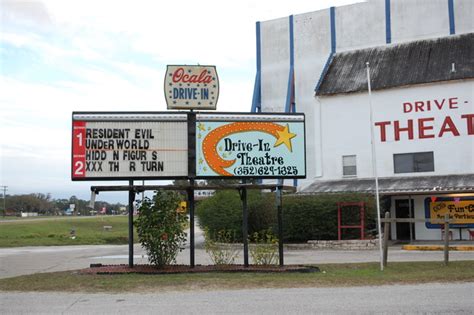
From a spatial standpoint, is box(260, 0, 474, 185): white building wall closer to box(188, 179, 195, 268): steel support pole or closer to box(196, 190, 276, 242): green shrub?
box(196, 190, 276, 242): green shrub

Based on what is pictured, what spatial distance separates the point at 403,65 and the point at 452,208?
9.45 metres

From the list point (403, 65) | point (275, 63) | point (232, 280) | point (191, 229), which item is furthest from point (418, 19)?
point (232, 280)

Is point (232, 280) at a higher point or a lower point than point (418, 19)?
lower

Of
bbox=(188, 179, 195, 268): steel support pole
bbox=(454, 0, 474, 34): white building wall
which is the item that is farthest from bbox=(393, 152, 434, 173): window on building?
bbox=(188, 179, 195, 268): steel support pole

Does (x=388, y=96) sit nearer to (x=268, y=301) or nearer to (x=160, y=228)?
(x=160, y=228)

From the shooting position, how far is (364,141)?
109 ft

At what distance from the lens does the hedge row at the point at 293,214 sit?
91.3 ft

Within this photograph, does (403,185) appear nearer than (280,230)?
No

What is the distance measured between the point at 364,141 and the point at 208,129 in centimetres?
1903

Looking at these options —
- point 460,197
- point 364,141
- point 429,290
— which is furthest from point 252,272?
point 364,141

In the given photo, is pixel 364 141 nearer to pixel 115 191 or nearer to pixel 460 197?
pixel 460 197

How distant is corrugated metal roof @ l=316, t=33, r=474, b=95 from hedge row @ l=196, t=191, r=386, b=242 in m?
8.19

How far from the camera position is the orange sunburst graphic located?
624 inches

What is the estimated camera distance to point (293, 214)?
28.7m
